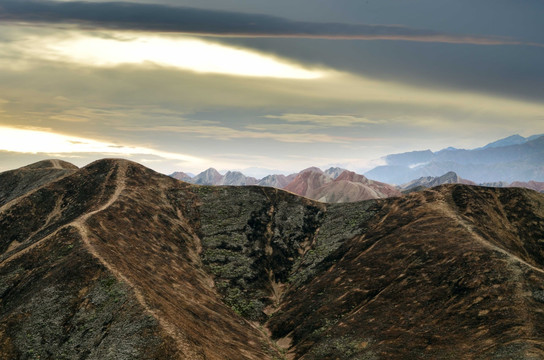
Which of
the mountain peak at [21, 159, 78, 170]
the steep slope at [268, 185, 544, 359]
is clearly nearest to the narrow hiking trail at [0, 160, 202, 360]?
the steep slope at [268, 185, 544, 359]

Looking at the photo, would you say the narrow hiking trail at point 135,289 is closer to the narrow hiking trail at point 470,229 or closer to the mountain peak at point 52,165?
the narrow hiking trail at point 470,229

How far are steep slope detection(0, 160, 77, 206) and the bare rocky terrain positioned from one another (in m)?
38.4

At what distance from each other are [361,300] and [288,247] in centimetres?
3514

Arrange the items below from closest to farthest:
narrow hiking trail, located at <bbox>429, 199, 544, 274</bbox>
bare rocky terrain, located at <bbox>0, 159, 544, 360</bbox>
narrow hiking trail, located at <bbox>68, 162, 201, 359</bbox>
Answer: narrow hiking trail, located at <bbox>68, 162, 201, 359</bbox> < bare rocky terrain, located at <bbox>0, 159, 544, 360</bbox> < narrow hiking trail, located at <bbox>429, 199, 544, 274</bbox>

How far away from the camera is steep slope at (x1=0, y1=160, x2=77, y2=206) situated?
125m

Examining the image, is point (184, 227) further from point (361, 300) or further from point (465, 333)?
point (465, 333)

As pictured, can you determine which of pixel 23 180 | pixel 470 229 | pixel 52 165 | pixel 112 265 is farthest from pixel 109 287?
pixel 52 165

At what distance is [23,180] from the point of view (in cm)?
13362

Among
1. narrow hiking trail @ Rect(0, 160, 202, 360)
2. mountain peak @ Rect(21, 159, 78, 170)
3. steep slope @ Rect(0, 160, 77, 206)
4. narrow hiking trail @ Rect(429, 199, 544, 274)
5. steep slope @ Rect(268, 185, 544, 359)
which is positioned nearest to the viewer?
narrow hiking trail @ Rect(0, 160, 202, 360)

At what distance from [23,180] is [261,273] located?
108704 mm

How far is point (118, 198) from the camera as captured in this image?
83500mm

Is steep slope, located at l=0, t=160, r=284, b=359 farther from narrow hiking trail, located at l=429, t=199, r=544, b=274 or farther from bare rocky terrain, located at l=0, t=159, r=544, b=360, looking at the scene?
narrow hiking trail, located at l=429, t=199, r=544, b=274

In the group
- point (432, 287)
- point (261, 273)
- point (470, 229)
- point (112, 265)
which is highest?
point (470, 229)

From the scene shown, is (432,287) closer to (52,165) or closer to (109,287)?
(109,287)
